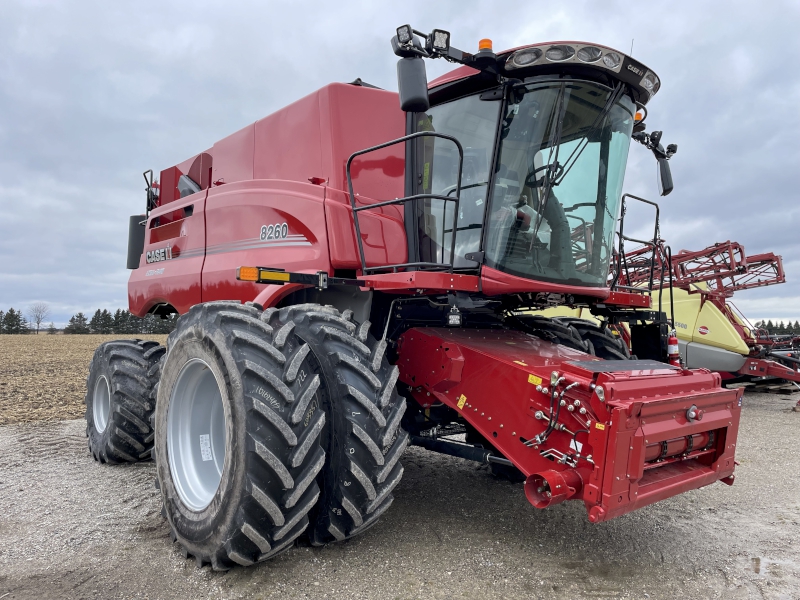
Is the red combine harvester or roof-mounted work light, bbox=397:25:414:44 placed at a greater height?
roof-mounted work light, bbox=397:25:414:44

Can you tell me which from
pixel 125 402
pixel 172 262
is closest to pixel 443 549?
pixel 125 402

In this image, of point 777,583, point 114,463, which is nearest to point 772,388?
point 777,583

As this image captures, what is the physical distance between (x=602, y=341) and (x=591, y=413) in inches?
94.4

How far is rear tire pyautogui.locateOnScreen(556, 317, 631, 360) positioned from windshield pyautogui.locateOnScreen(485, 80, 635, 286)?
4.62ft

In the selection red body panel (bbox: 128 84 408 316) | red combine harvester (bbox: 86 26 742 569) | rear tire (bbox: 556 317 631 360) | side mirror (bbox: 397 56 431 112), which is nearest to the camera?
red combine harvester (bbox: 86 26 742 569)

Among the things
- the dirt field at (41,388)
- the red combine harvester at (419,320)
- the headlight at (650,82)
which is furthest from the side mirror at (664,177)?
the dirt field at (41,388)

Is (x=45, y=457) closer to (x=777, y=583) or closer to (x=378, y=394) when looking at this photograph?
(x=378, y=394)

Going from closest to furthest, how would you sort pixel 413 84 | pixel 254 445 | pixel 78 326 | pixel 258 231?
pixel 254 445 → pixel 413 84 → pixel 258 231 → pixel 78 326

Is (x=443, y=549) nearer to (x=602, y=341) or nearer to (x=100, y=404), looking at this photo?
(x=602, y=341)

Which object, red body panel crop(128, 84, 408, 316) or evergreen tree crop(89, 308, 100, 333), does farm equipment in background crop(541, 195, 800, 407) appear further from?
evergreen tree crop(89, 308, 100, 333)

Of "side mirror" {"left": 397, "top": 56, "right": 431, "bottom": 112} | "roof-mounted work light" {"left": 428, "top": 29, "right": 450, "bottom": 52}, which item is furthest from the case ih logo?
"roof-mounted work light" {"left": 428, "top": 29, "right": 450, "bottom": 52}

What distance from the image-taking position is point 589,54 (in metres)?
3.58

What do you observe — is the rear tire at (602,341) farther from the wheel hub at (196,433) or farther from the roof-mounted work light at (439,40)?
the wheel hub at (196,433)

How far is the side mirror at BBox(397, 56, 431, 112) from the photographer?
3.22 metres
